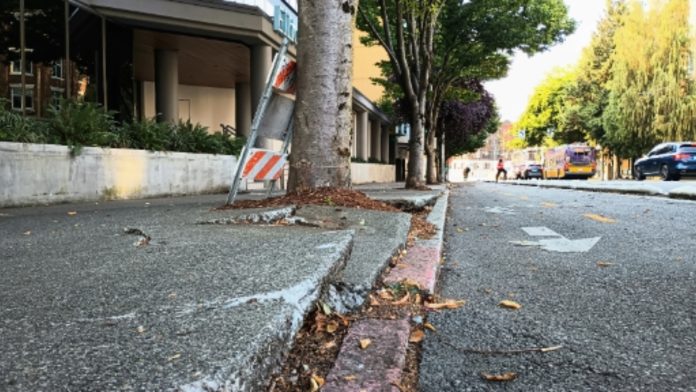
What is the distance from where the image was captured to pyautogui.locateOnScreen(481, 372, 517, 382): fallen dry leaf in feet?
6.02

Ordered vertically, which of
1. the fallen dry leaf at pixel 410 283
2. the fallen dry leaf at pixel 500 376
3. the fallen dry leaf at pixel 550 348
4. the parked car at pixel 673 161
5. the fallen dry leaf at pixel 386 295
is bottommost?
the fallen dry leaf at pixel 500 376

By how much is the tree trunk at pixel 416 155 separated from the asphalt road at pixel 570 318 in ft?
31.9

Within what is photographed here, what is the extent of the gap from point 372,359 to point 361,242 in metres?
1.89

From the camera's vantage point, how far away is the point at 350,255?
10.3ft

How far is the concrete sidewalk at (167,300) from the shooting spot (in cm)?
134

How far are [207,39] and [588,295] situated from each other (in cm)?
1487

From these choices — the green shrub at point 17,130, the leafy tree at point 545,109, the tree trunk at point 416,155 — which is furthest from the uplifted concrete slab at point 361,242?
the leafy tree at point 545,109

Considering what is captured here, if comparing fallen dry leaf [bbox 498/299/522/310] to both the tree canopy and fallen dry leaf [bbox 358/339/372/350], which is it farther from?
the tree canopy

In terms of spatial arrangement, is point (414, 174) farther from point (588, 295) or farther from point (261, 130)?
point (588, 295)

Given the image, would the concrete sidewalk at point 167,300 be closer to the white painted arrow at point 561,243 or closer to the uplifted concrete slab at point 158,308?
the uplifted concrete slab at point 158,308

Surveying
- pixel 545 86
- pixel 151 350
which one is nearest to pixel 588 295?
pixel 151 350

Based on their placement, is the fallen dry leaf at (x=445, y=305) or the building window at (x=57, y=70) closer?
the fallen dry leaf at (x=445, y=305)

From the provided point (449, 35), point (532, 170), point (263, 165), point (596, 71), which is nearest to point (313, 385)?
point (263, 165)

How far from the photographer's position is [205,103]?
2380 centimetres
